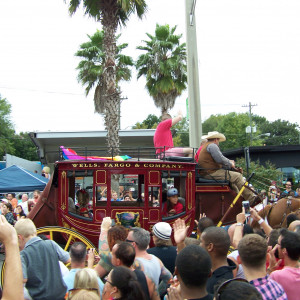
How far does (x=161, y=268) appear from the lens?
3916 mm

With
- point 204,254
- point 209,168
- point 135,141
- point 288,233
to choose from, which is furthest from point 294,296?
point 135,141

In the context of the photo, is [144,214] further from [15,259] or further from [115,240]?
[15,259]

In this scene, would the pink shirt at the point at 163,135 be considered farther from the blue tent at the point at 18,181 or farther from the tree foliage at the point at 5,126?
the tree foliage at the point at 5,126

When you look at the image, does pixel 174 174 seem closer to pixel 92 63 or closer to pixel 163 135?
pixel 163 135

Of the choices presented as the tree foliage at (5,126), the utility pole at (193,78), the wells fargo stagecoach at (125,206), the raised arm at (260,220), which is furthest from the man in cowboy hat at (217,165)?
the tree foliage at (5,126)

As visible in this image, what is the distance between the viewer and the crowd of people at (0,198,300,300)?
7.50ft

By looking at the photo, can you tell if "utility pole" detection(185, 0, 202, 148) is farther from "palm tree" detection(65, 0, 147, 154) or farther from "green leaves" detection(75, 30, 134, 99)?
→ "green leaves" detection(75, 30, 134, 99)

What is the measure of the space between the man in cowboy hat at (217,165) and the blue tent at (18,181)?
631 cm

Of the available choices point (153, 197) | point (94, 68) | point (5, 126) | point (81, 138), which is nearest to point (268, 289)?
point (153, 197)

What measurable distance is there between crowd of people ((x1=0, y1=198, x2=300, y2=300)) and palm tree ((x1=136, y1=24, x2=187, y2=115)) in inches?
693

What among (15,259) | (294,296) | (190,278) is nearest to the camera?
(15,259)

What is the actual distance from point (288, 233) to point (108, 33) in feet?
42.4

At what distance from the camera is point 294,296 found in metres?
3.14

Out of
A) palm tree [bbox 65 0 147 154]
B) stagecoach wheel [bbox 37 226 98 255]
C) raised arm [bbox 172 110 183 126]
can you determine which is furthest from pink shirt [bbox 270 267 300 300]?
palm tree [bbox 65 0 147 154]
